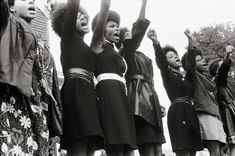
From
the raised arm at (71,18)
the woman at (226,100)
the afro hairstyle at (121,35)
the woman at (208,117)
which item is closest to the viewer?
the raised arm at (71,18)

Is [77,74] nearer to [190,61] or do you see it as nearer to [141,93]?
[141,93]

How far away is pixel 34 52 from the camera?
3451mm

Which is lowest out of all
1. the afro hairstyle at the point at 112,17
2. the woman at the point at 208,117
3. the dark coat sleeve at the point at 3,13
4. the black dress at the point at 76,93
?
the woman at the point at 208,117

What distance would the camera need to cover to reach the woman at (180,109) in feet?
17.5

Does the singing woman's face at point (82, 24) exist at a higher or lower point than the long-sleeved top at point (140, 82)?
higher

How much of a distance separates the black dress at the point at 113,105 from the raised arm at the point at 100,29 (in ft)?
0.26

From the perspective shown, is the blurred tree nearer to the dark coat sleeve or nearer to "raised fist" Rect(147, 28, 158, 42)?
"raised fist" Rect(147, 28, 158, 42)

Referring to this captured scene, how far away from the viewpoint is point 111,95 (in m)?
4.16

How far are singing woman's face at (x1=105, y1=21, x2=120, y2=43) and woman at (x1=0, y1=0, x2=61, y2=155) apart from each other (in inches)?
48.5

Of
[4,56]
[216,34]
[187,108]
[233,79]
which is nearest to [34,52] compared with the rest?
[4,56]

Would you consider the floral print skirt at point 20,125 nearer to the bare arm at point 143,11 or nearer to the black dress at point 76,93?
the black dress at point 76,93

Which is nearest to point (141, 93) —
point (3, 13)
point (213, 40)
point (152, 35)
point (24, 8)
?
point (152, 35)

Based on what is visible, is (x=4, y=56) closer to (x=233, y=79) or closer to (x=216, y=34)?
(x=233, y=79)

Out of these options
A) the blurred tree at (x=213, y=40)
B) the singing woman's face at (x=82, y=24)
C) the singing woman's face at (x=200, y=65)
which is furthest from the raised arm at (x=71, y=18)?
the blurred tree at (x=213, y=40)
